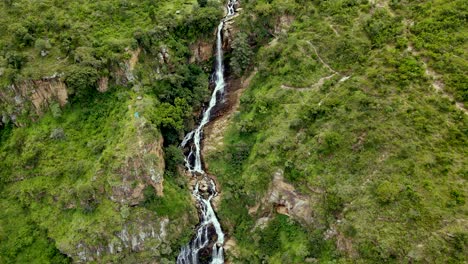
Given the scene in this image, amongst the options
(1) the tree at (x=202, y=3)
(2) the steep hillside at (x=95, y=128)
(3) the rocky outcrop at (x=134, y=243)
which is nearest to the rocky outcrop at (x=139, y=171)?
(2) the steep hillside at (x=95, y=128)

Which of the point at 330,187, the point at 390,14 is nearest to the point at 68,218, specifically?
the point at 330,187

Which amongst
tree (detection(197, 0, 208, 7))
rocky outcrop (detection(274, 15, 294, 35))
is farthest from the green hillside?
tree (detection(197, 0, 208, 7))

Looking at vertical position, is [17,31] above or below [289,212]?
above

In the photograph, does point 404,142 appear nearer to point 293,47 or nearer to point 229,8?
point 293,47

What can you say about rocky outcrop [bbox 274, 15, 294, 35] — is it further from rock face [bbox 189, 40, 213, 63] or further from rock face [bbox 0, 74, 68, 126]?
rock face [bbox 0, 74, 68, 126]

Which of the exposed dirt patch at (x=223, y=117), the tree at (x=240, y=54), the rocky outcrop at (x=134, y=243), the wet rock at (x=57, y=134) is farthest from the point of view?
the tree at (x=240, y=54)

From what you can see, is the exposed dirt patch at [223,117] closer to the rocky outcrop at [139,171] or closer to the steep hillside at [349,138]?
the steep hillside at [349,138]

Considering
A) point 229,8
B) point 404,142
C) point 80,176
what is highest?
point 229,8
